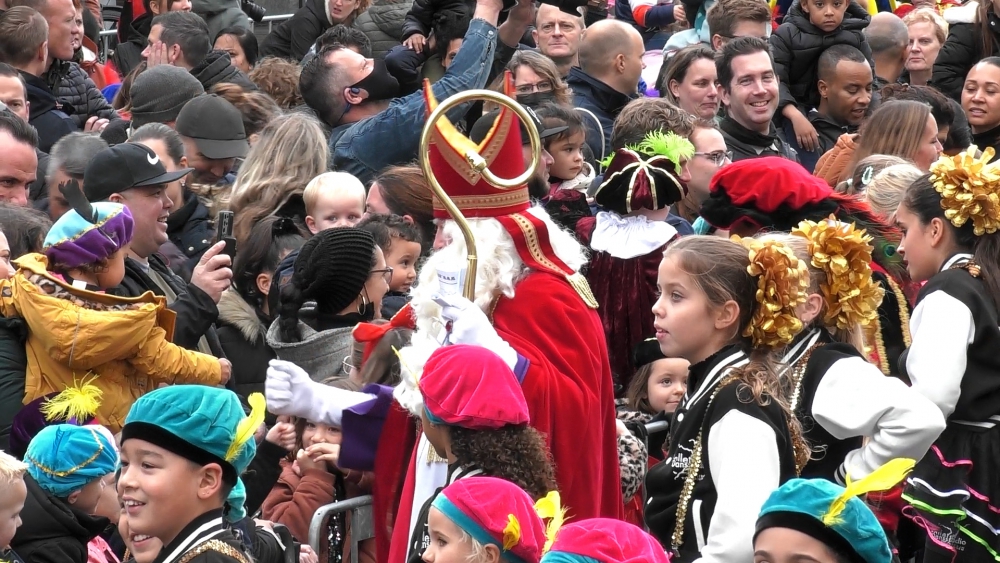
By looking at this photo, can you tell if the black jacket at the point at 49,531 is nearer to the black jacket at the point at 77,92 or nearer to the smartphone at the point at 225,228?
the smartphone at the point at 225,228

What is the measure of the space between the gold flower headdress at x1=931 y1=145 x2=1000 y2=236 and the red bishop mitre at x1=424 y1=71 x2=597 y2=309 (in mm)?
1433

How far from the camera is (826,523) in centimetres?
305

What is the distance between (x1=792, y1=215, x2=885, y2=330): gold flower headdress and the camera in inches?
171

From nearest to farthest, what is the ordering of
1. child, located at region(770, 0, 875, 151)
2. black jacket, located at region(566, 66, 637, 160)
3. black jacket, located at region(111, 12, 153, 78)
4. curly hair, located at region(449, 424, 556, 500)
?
curly hair, located at region(449, 424, 556, 500), black jacket, located at region(566, 66, 637, 160), child, located at region(770, 0, 875, 151), black jacket, located at region(111, 12, 153, 78)

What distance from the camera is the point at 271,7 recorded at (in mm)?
13578

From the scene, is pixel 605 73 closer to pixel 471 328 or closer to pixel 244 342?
pixel 244 342

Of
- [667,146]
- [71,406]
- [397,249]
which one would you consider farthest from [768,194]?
[71,406]

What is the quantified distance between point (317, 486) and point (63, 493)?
34.3 inches

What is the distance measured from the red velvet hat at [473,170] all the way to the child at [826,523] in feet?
5.53

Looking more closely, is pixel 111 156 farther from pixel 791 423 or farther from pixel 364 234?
pixel 791 423

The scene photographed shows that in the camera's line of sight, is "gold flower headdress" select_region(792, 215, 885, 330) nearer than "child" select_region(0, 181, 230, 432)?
Yes

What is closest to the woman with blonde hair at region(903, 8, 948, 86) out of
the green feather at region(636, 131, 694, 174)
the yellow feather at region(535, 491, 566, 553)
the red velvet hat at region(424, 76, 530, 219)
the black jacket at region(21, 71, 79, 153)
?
the green feather at region(636, 131, 694, 174)

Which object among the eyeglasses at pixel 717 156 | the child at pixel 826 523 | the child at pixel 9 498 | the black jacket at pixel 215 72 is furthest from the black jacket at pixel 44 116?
the child at pixel 826 523

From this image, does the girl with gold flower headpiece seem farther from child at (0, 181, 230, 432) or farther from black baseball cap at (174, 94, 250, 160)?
black baseball cap at (174, 94, 250, 160)
